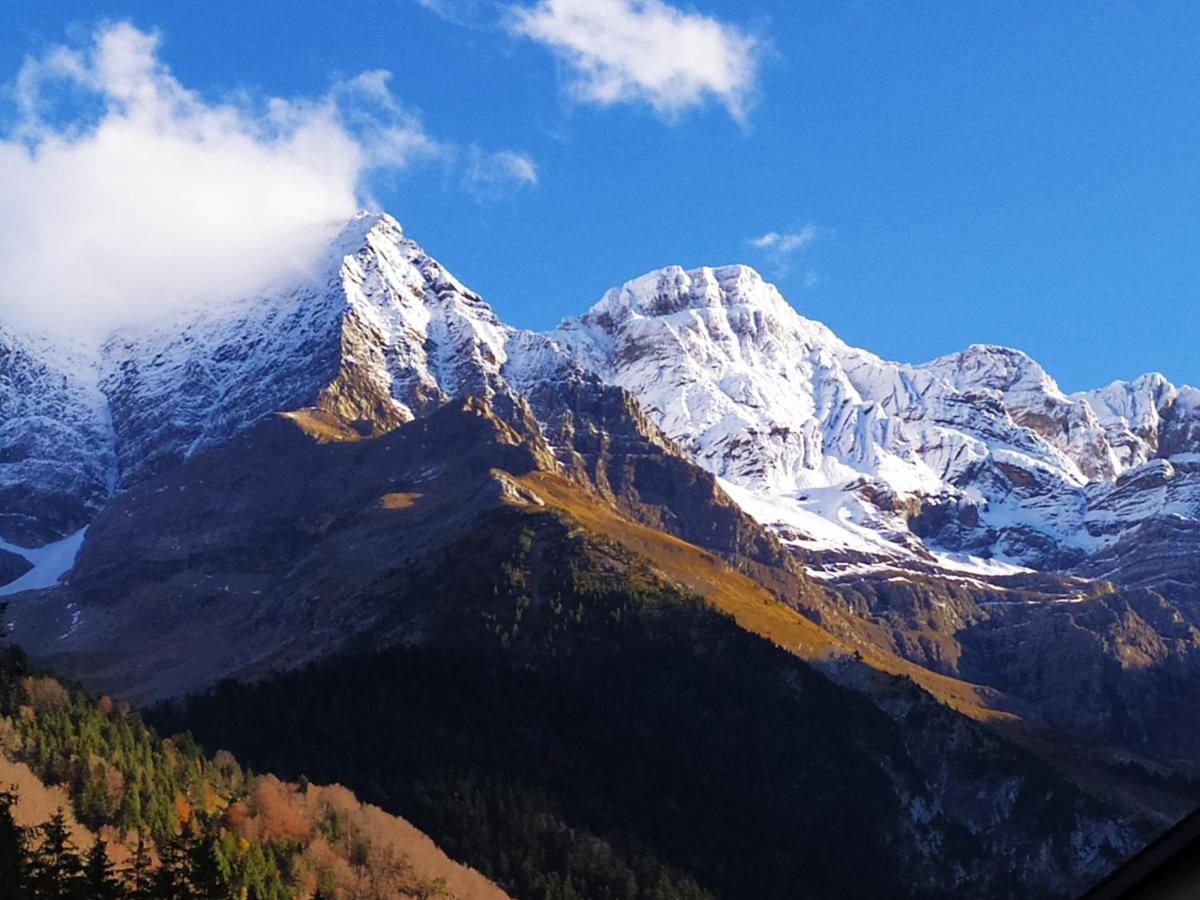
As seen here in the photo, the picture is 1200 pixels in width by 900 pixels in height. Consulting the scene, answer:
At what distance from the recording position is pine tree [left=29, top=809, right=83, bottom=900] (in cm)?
9788

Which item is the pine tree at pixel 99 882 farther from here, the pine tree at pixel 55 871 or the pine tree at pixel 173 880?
the pine tree at pixel 173 880

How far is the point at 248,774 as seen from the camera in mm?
191875

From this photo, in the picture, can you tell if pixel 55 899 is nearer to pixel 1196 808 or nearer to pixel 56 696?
pixel 56 696

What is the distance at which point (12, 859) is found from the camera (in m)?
98.2

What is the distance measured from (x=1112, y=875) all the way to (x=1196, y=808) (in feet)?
3.88

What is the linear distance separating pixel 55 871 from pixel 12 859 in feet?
9.38

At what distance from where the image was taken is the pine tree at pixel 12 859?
94.4 metres

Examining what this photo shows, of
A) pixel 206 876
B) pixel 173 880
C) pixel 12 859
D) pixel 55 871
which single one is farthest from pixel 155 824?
pixel 12 859

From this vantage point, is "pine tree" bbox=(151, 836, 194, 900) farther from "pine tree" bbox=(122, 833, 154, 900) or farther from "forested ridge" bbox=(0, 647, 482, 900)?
"pine tree" bbox=(122, 833, 154, 900)

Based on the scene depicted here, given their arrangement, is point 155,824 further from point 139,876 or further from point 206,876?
point 206,876

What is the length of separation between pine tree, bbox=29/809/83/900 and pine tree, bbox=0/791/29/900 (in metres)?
0.91

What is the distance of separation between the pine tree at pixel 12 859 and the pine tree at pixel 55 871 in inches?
35.7

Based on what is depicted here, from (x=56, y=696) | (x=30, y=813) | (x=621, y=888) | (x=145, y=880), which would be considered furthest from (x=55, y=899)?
(x=621, y=888)

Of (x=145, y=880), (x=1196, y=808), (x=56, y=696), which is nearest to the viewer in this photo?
(x=1196, y=808)
